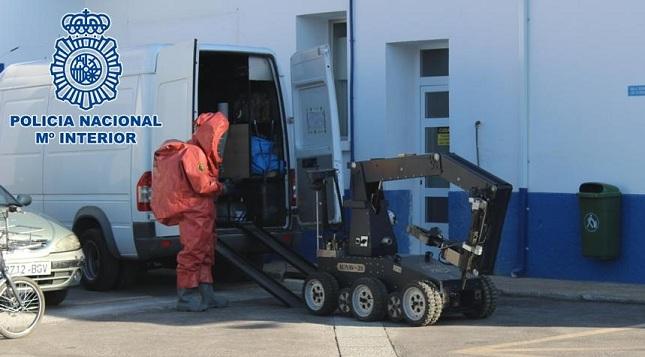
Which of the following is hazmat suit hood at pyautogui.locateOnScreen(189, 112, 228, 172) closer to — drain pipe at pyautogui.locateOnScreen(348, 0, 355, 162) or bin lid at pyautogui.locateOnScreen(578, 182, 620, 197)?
drain pipe at pyautogui.locateOnScreen(348, 0, 355, 162)

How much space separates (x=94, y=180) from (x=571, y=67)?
561 centimetres

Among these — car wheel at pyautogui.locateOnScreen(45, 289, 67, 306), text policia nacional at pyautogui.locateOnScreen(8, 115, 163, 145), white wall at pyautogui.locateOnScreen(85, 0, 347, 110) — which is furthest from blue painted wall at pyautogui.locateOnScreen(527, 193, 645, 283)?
car wheel at pyautogui.locateOnScreen(45, 289, 67, 306)

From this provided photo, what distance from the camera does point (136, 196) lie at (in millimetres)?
11484

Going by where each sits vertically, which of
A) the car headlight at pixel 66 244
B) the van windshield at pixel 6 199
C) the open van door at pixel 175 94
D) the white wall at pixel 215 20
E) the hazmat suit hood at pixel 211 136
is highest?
the white wall at pixel 215 20

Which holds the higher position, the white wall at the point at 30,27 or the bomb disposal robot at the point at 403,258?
the white wall at the point at 30,27

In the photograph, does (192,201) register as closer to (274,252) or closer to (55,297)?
(274,252)

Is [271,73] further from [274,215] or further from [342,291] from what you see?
[342,291]

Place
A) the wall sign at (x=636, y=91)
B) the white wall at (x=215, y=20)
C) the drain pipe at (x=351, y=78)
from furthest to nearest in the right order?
the white wall at (x=215, y=20), the drain pipe at (x=351, y=78), the wall sign at (x=636, y=91)

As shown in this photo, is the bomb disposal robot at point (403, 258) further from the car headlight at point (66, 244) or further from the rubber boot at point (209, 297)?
the car headlight at point (66, 244)

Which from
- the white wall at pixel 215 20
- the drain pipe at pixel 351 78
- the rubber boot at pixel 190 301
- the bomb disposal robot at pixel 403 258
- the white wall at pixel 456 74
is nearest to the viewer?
the bomb disposal robot at pixel 403 258

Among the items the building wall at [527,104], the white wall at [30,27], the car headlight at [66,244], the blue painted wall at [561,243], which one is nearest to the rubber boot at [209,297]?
the car headlight at [66,244]

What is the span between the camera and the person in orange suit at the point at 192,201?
1072 cm

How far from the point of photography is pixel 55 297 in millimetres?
11242

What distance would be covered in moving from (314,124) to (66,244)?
3.07 metres
